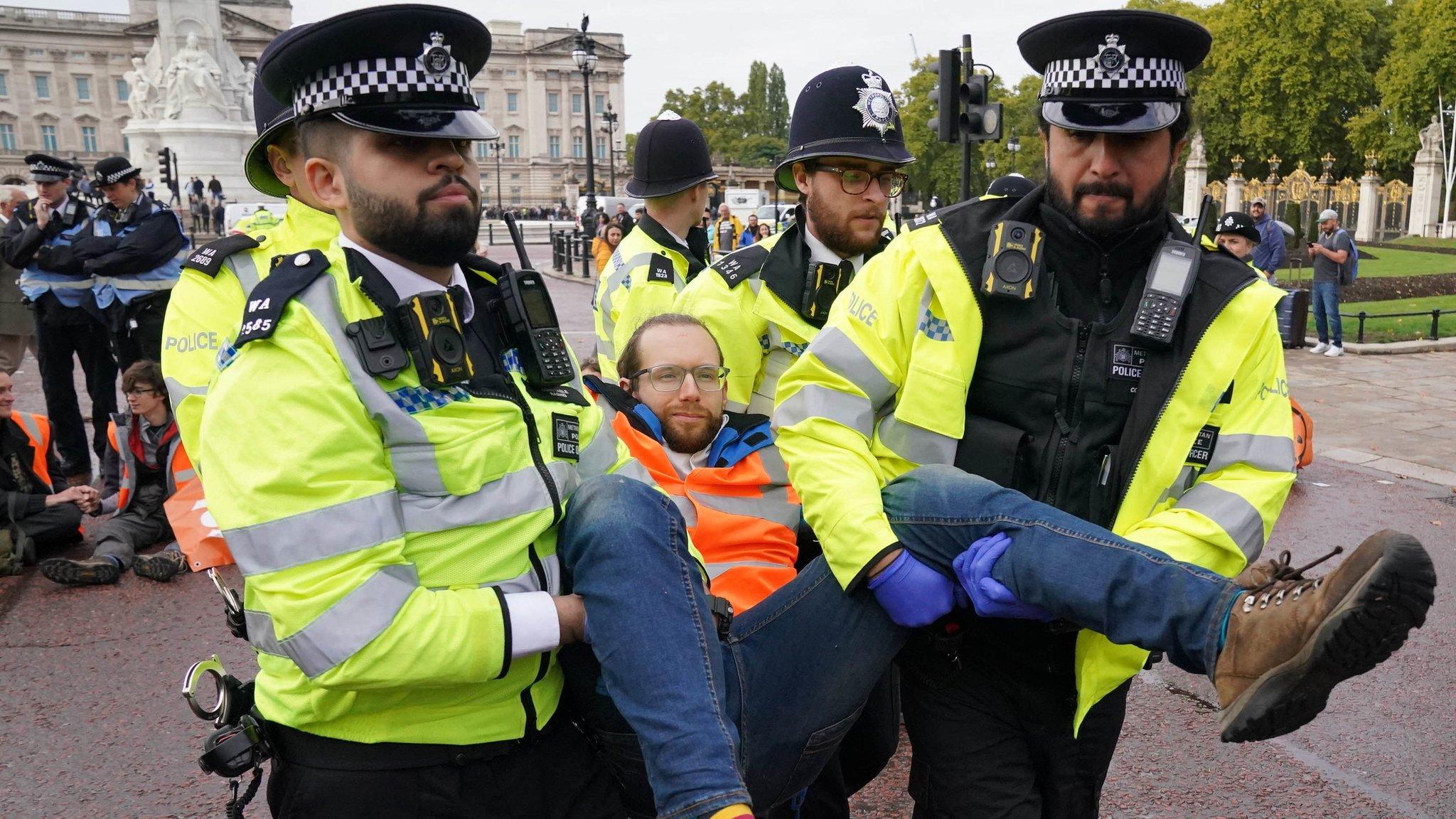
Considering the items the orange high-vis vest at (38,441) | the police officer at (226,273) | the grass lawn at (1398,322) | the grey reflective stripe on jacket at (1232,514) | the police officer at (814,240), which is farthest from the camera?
the grass lawn at (1398,322)

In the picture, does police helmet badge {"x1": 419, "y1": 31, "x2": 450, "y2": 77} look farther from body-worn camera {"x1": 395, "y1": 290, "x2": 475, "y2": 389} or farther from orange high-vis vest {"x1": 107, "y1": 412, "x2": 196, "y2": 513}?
orange high-vis vest {"x1": 107, "y1": 412, "x2": 196, "y2": 513}

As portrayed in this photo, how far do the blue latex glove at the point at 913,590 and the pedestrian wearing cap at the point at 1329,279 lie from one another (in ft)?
49.1

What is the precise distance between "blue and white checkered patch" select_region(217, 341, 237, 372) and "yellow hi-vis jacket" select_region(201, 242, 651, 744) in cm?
1

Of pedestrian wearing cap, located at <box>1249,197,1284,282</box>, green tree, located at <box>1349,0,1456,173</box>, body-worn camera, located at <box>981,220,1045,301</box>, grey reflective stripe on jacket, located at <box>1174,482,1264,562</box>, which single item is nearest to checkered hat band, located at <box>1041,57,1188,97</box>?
body-worn camera, located at <box>981,220,1045,301</box>

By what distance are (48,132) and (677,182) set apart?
9818 centimetres

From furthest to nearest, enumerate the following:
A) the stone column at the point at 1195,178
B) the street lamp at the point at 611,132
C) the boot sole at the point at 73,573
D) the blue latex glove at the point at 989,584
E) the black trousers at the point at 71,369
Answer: the street lamp at the point at 611,132 → the stone column at the point at 1195,178 → the black trousers at the point at 71,369 → the boot sole at the point at 73,573 → the blue latex glove at the point at 989,584

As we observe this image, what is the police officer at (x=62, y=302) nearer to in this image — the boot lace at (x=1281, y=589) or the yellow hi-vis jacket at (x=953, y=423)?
the yellow hi-vis jacket at (x=953, y=423)

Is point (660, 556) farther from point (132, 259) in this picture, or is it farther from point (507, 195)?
point (507, 195)

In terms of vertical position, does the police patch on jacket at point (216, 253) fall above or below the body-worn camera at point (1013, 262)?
below

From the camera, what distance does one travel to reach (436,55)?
2109 millimetres

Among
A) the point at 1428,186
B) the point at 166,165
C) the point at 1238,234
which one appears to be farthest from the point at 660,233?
the point at 1428,186

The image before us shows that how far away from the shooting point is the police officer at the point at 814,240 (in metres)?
3.87

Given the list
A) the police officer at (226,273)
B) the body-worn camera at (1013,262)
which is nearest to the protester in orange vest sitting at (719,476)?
the body-worn camera at (1013,262)

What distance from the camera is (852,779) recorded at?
130 inches
